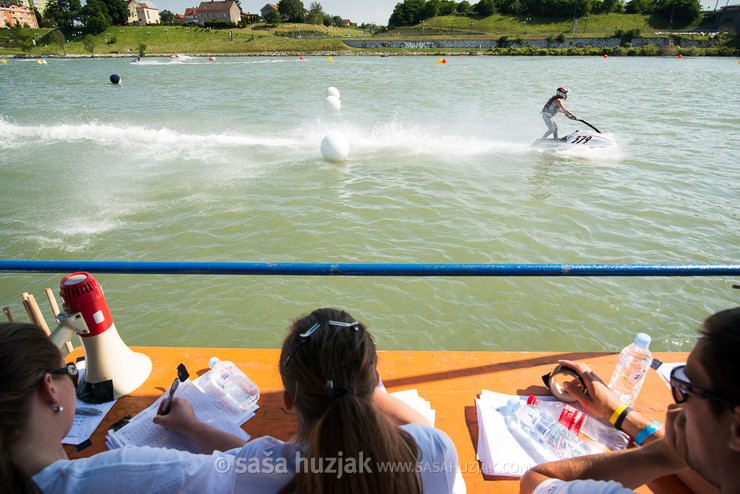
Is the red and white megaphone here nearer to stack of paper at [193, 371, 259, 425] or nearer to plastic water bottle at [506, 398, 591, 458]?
Answer: stack of paper at [193, 371, 259, 425]

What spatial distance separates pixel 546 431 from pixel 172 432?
1.78m

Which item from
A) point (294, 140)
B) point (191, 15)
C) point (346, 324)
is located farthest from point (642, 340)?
point (191, 15)

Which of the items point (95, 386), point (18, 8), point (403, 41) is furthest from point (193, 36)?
point (95, 386)

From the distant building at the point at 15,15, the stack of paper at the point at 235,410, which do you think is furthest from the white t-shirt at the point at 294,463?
the distant building at the point at 15,15

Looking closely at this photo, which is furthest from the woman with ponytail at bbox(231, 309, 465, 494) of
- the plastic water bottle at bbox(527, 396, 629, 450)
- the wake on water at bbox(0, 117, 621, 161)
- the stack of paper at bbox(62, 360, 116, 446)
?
the wake on water at bbox(0, 117, 621, 161)

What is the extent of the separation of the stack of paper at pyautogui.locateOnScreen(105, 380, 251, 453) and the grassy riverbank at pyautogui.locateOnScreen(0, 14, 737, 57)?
260 ft

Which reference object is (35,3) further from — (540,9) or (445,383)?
(445,383)

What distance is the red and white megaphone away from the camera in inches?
81.1

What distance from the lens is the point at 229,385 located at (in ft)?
7.61

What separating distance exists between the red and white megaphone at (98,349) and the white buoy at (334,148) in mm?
9515

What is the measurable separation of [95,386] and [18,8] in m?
176

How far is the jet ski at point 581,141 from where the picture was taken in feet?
41.0

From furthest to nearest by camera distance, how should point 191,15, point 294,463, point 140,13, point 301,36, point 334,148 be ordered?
1. point 191,15
2. point 140,13
3. point 301,36
4. point 334,148
5. point 294,463

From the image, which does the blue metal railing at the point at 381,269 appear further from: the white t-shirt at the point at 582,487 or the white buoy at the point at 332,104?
the white buoy at the point at 332,104
